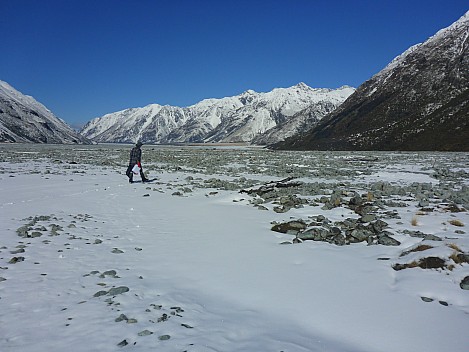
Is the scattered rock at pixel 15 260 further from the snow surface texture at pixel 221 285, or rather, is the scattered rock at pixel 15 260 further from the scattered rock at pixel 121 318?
the scattered rock at pixel 121 318

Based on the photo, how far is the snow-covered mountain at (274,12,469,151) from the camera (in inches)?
4299

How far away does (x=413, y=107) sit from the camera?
5512 inches

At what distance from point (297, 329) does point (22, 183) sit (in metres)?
20.7

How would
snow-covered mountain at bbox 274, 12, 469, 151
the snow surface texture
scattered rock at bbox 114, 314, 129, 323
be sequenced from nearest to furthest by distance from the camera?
the snow surface texture < scattered rock at bbox 114, 314, 129, 323 < snow-covered mountain at bbox 274, 12, 469, 151

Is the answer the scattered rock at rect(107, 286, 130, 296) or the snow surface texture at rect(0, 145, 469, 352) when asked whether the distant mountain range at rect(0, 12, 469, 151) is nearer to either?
the snow surface texture at rect(0, 145, 469, 352)

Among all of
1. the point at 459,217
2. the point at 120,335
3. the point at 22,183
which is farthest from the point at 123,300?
the point at 22,183

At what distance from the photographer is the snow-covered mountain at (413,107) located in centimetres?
10919

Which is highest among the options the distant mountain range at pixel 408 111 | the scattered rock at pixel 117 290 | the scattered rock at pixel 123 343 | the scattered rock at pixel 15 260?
the distant mountain range at pixel 408 111

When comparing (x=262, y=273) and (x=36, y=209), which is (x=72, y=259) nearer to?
(x=262, y=273)

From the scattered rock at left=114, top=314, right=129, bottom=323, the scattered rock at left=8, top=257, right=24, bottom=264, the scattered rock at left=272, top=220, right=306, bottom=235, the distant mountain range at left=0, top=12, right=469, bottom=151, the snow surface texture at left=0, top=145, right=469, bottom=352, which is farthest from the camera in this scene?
the distant mountain range at left=0, top=12, right=469, bottom=151

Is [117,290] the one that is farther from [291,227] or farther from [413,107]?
[413,107]

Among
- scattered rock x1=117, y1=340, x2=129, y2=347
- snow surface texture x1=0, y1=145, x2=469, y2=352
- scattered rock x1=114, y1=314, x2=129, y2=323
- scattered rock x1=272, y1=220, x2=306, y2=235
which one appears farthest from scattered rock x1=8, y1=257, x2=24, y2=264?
scattered rock x1=272, y1=220, x2=306, y2=235

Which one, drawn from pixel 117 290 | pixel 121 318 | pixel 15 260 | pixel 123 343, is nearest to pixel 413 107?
pixel 117 290

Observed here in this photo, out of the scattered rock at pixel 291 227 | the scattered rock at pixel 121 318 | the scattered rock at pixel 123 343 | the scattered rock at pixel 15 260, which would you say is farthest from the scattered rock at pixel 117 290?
the scattered rock at pixel 291 227
